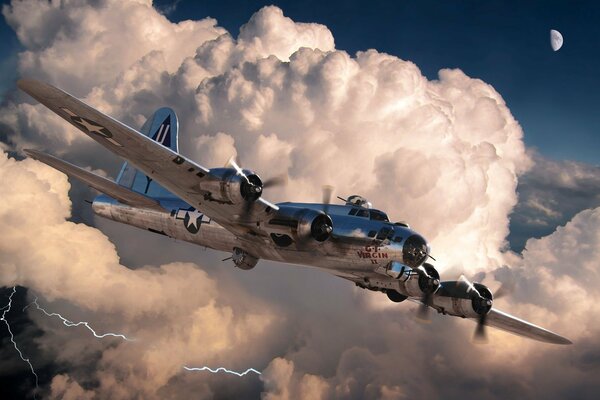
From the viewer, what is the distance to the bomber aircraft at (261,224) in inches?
863

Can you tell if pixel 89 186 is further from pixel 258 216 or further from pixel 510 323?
pixel 510 323

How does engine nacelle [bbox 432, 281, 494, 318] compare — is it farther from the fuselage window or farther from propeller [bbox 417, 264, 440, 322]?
the fuselage window

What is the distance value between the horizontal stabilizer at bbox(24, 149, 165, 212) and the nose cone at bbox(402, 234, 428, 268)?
15.7 metres

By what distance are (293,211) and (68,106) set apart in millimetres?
10712

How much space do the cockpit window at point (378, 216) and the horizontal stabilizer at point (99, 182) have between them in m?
13.7

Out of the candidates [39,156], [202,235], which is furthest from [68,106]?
[202,235]

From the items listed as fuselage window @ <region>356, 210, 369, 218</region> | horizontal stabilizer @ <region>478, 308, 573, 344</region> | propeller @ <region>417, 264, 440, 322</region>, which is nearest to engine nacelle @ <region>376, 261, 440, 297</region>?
propeller @ <region>417, 264, 440, 322</region>

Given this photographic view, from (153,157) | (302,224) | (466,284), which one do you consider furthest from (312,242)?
(466,284)

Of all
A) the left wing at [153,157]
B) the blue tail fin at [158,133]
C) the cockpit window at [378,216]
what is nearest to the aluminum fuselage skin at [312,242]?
the cockpit window at [378,216]

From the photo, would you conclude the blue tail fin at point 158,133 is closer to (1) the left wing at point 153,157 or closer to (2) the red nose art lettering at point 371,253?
(1) the left wing at point 153,157

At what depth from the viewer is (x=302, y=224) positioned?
23016 millimetres

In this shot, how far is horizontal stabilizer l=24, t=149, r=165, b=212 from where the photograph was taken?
24891 millimetres

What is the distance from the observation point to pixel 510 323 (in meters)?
32.3

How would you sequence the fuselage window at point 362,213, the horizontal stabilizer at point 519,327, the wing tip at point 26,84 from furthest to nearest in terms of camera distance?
the horizontal stabilizer at point 519,327 < the fuselage window at point 362,213 < the wing tip at point 26,84
